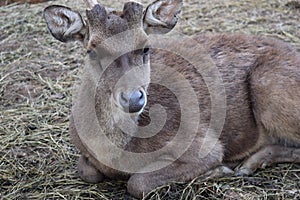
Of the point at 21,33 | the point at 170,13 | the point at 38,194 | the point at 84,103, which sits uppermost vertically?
the point at 170,13

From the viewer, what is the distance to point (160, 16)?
4.71 m

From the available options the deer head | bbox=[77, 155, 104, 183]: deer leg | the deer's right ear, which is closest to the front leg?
bbox=[77, 155, 104, 183]: deer leg

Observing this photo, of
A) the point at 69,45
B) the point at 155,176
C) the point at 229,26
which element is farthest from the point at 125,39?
the point at 229,26

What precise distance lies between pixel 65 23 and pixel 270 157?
2152mm

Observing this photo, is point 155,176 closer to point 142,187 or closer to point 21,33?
point 142,187

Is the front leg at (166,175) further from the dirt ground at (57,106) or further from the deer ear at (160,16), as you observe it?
the deer ear at (160,16)

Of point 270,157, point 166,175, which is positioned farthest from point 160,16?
point 270,157

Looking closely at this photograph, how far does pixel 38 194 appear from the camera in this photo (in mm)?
4715

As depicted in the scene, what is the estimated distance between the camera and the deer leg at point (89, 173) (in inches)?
188

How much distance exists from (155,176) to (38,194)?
3.27 ft

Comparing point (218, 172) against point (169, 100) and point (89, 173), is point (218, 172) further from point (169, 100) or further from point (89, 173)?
point (89, 173)

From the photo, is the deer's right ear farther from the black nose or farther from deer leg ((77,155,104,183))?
deer leg ((77,155,104,183))

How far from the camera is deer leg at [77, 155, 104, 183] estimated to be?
15.6 ft

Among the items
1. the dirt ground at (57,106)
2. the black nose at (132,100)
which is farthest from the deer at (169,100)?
the dirt ground at (57,106)
